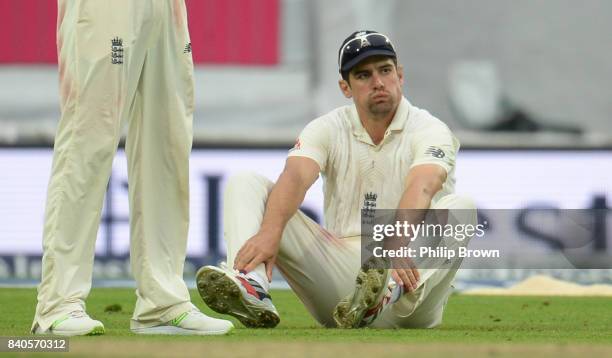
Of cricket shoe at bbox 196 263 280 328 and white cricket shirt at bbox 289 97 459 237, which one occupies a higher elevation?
white cricket shirt at bbox 289 97 459 237

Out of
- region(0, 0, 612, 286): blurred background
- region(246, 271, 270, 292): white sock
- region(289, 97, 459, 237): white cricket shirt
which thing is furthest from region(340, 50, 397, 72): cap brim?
region(0, 0, 612, 286): blurred background

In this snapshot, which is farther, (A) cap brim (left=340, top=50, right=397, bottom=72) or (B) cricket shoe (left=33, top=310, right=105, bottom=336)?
(A) cap brim (left=340, top=50, right=397, bottom=72)

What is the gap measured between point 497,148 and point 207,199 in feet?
6.67

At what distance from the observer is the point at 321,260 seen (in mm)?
4742

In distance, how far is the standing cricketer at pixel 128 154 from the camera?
13.3 ft

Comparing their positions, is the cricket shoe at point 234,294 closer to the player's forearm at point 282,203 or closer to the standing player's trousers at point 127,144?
the standing player's trousers at point 127,144

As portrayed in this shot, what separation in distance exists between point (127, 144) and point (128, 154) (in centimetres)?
3

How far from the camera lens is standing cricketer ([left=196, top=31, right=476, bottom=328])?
4.50 metres

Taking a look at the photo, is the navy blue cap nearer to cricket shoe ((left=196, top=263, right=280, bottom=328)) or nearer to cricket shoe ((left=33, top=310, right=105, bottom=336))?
cricket shoe ((left=196, top=263, right=280, bottom=328))

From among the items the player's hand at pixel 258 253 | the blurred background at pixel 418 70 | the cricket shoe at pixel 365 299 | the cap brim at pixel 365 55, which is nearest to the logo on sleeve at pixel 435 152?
the cap brim at pixel 365 55

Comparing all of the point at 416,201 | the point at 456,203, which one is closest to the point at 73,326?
the point at 416,201

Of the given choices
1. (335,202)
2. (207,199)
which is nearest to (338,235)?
(335,202)

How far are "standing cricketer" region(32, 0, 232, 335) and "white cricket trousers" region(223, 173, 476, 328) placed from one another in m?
0.26

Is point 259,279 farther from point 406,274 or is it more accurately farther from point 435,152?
point 435,152
